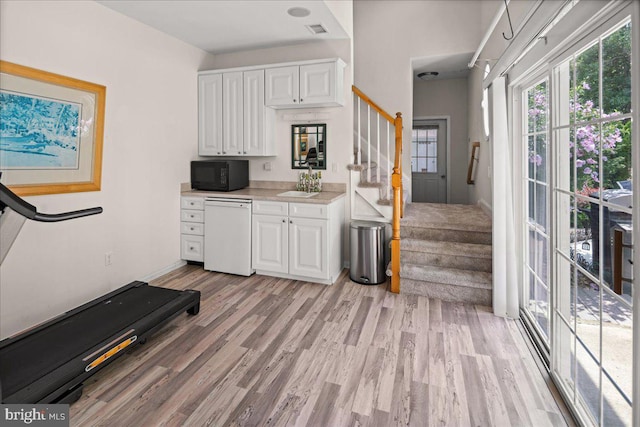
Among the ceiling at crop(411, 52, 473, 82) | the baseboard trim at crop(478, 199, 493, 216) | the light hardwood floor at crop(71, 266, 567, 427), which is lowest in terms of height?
the light hardwood floor at crop(71, 266, 567, 427)

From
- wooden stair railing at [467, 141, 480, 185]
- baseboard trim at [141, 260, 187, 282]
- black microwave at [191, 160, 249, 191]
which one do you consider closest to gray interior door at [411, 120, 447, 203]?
wooden stair railing at [467, 141, 480, 185]

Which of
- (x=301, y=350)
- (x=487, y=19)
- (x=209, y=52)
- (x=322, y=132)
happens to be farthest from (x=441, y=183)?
(x=301, y=350)

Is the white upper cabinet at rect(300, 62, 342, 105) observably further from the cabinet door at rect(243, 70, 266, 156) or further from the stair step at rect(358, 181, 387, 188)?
the stair step at rect(358, 181, 387, 188)

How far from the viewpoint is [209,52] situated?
444 centimetres

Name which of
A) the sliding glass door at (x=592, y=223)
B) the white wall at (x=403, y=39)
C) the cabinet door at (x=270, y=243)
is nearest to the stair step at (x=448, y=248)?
the sliding glass door at (x=592, y=223)

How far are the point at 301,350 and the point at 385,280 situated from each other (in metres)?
1.63

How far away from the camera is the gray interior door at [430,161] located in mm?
6359

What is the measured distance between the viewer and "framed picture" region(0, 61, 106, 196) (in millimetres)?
2428

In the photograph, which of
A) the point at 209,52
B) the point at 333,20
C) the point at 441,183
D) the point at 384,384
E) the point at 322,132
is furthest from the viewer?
the point at 441,183

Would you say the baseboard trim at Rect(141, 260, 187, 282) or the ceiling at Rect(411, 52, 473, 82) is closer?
the baseboard trim at Rect(141, 260, 187, 282)

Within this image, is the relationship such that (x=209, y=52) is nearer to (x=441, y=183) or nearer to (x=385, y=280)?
(x=385, y=280)

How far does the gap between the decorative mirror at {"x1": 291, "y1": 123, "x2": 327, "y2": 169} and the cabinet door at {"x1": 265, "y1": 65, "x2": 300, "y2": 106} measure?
40 cm

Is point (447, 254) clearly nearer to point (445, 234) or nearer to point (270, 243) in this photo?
point (445, 234)

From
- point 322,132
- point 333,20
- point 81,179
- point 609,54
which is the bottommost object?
point 81,179
